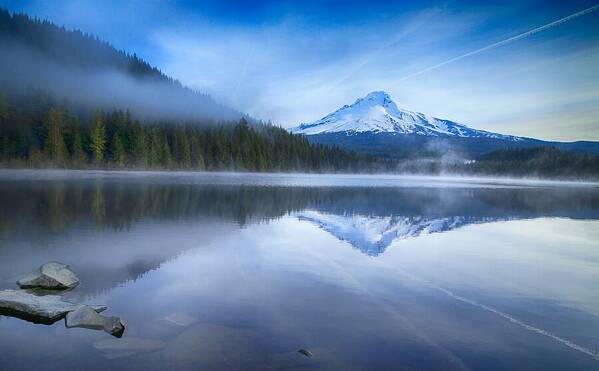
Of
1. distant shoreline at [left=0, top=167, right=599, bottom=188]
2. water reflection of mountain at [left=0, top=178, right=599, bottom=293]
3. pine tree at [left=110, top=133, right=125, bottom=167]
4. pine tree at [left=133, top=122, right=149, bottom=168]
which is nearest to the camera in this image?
water reflection of mountain at [left=0, top=178, right=599, bottom=293]

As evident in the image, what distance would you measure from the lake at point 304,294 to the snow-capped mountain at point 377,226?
9.2 inches

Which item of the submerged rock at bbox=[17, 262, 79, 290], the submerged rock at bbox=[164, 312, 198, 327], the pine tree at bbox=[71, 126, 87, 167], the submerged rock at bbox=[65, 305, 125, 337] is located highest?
the pine tree at bbox=[71, 126, 87, 167]

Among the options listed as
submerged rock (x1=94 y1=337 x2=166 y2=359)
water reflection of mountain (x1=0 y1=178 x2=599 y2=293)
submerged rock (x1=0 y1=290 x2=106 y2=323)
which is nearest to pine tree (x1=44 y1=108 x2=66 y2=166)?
water reflection of mountain (x1=0 y1=178 x2=599 y2=293)

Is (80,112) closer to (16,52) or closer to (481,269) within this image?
(16,52)

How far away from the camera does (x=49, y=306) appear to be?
367 inches

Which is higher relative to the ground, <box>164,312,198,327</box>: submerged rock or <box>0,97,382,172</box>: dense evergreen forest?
<box>0,97,382,172</box>: dense evergreen forest

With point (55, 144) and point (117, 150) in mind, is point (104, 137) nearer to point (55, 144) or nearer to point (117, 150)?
point (117, 150)

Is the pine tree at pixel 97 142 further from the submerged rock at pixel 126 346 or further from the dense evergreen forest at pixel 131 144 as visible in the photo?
the submerged rock at pixel 126 346

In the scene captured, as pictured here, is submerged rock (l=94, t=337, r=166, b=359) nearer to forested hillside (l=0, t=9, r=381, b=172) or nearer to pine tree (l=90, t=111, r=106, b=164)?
forested hillside (l=0, t=9, r=381, b=172)

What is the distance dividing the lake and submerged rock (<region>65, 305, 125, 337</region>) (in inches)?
7.1

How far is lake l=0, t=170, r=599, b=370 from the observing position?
25.5 feet

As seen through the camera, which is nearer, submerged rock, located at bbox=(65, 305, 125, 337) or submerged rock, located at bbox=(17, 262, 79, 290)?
submerged rock, located at bbox=(65, 305, 125, 337)

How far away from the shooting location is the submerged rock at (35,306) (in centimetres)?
901

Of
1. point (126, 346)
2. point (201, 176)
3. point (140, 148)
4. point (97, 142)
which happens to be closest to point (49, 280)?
point (126, 346)
